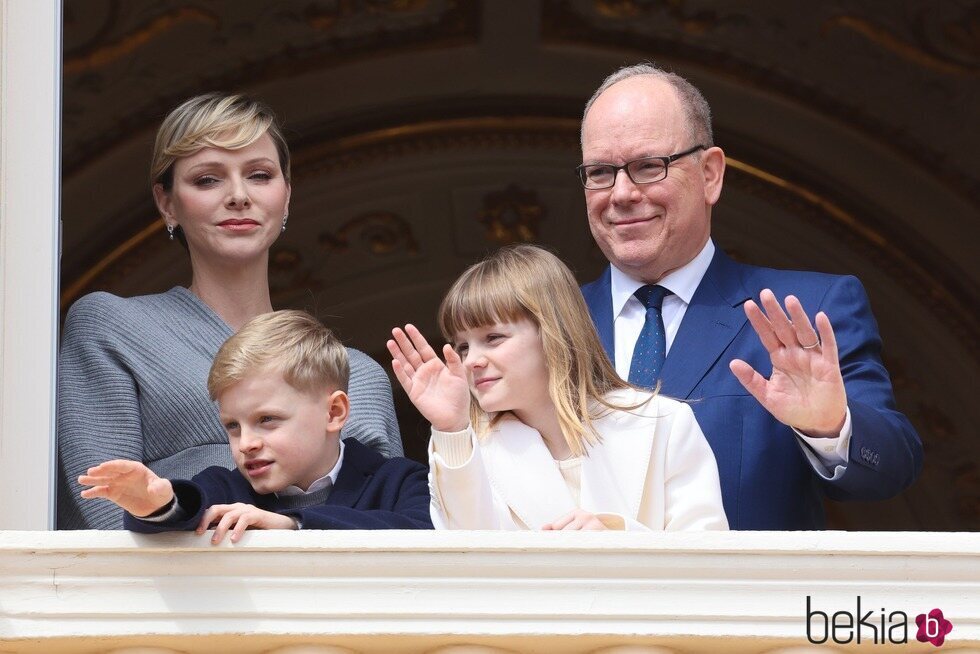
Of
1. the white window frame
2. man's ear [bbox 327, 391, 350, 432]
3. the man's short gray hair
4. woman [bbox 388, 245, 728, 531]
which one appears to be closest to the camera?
the white window frame

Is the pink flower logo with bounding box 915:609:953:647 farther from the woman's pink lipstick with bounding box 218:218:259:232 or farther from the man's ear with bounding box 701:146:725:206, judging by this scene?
the woman's pink lipstick with bounding box 218:218:259:232

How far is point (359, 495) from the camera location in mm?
3068

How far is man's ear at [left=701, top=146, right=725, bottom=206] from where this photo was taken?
3600 mm

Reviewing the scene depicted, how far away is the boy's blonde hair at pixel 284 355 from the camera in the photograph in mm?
3084

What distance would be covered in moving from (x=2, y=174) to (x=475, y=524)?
2.78 feet

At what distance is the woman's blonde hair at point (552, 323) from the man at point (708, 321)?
27 cm

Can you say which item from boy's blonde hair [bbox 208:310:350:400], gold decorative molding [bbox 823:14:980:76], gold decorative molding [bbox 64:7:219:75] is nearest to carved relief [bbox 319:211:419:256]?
gold decorative molding [bbox 64:7:219:75]

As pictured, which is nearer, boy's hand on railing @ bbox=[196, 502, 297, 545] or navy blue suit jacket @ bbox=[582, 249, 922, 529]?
boy's hand on railing @ bbox=[196, 502, 297, 545]

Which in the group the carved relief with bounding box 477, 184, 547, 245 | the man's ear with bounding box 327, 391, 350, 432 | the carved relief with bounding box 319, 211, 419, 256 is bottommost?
the man's ear with bounding box 327, 391, 350, 432

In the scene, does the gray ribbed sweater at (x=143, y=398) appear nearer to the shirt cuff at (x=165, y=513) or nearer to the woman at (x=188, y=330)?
the woman at (x=188, y=330)

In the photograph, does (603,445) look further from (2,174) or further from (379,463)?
(2,174)

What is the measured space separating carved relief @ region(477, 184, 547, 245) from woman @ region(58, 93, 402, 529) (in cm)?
342

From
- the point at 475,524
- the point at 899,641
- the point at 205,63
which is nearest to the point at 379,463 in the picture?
the point at 475,524

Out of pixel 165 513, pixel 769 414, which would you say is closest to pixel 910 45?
pixel 769 414
